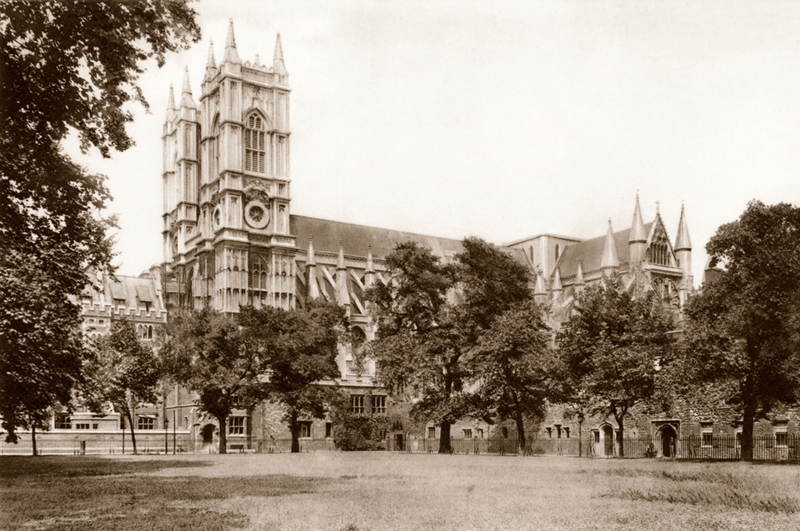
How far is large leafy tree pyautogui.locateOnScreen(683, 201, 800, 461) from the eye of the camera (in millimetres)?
33125

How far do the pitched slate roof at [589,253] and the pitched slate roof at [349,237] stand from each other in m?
13.9

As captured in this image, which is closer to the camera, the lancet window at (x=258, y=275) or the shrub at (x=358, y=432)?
the shrub at (x=358, y=432)

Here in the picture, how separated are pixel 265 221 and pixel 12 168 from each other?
7263 centimetres

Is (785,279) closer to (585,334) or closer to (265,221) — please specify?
(585,334)

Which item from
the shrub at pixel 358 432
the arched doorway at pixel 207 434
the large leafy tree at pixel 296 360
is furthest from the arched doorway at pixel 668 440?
the arched doorway at pixel 207 434

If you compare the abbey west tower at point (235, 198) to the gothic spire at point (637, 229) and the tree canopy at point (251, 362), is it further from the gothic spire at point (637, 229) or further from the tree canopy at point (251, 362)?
the gothic spire at point (637, 229)

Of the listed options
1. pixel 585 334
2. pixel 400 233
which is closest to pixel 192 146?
pixel 400 233

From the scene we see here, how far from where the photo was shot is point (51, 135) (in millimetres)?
16609

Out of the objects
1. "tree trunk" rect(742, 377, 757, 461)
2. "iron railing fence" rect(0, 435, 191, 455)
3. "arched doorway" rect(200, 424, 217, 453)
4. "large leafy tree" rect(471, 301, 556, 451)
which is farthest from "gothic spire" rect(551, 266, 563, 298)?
A: "tree trunk" rect(742, 377, 757, 461)

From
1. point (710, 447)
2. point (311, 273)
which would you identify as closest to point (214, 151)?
point (311, 273)

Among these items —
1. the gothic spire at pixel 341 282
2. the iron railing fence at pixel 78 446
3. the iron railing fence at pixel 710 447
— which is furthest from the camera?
the gothic spire at pixel 341 282

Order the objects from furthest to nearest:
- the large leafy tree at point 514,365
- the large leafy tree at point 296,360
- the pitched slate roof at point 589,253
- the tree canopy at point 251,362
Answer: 1. the pitched slate roof at point 589,253
2. the large leafy tree at point 296,360
3. the tree canopy at point 251,362
4. the large leafy tree at point 514,365

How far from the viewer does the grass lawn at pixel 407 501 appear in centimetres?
1378

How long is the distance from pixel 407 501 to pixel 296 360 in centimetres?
3424
